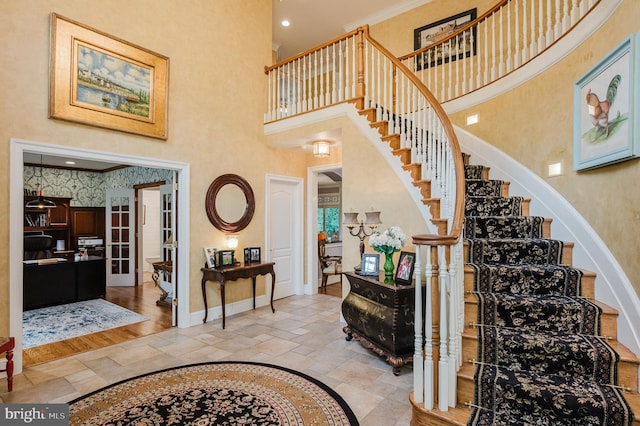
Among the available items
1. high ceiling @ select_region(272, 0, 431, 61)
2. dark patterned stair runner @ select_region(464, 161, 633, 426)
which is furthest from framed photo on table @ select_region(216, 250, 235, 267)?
high ceiling @ select_region(272, 0, 431, 61)

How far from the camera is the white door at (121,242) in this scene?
703 cm

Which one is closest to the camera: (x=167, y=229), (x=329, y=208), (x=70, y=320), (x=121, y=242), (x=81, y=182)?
(x=70, y=320)

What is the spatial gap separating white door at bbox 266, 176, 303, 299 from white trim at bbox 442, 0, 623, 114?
3.03 meters

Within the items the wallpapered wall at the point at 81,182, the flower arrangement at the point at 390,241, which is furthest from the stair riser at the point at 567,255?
the wallpapered wall at the point at 81,182

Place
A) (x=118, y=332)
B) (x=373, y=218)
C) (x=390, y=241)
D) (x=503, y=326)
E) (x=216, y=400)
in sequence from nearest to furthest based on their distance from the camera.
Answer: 1. (x=503, y=326)
2. (x=216, y=400)
3. (x=390, y=241)
4. (x=373, y=218)
5. (x=118, y=332)

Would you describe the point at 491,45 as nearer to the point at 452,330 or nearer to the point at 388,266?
the point at 388,266

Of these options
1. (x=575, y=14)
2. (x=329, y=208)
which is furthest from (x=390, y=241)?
(x=329, y=208)

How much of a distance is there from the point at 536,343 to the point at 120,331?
463 cm

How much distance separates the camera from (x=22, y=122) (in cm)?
314

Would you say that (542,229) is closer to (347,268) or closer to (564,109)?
(564,109)

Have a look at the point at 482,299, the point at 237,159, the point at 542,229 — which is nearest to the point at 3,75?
the point at 237,159

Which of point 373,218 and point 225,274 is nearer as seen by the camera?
point 373,218

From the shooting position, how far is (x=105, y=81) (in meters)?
3.67

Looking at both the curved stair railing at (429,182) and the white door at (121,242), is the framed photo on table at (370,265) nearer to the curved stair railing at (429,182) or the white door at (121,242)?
the curved stair railing at (429,182)
